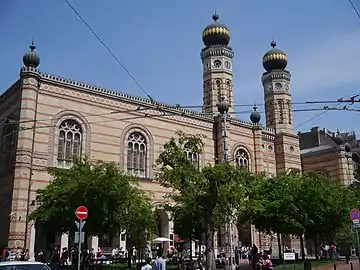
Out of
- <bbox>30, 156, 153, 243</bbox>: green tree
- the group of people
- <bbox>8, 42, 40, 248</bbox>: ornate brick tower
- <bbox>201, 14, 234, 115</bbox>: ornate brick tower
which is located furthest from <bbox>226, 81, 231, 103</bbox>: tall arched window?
the group of people

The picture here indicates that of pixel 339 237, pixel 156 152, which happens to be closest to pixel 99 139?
pixel 156 152

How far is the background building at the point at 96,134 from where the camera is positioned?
1000 inches

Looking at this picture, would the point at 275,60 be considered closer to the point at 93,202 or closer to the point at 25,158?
the point at 25,158

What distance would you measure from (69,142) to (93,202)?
9.57 m

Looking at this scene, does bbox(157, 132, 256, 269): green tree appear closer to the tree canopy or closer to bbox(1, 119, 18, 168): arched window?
the tree canopy

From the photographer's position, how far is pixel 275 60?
152 ft

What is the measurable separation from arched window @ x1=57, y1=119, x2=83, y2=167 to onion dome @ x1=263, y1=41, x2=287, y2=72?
2554cm

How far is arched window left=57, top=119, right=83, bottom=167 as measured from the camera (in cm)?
2767

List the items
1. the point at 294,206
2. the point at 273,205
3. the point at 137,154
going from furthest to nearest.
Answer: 1. the point at 137,154
2. the point at 273,205
3. the point at 294,206

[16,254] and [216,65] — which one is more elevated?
[216,65]

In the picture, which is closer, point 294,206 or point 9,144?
point 294,206

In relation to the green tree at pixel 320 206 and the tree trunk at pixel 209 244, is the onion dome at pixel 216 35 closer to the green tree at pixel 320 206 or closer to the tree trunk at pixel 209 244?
the green tree at pixel 320 206

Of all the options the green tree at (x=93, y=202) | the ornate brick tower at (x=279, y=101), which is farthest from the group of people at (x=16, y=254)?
the ornate brick tower at (x=279, y=101)

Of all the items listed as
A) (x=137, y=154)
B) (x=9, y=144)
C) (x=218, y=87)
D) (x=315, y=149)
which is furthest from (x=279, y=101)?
(x=9, y=144)
